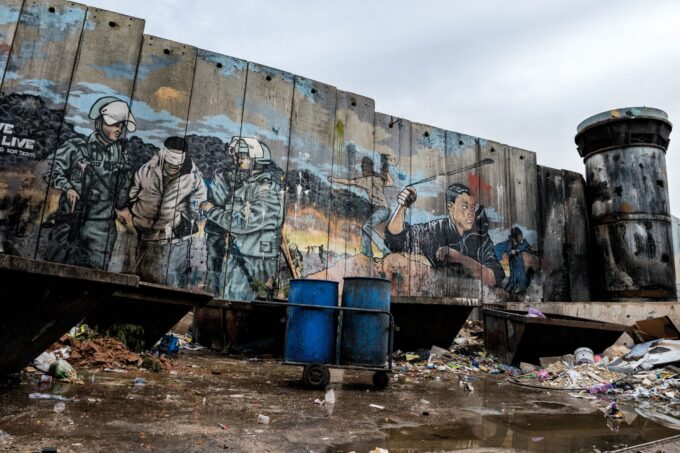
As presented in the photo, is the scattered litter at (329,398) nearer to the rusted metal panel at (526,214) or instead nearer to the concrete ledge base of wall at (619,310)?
the concrete ledge base of wall at (619,310)

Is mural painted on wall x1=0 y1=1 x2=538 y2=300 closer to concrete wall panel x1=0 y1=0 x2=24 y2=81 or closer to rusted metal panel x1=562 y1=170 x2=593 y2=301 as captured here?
concrete wall panel x1=0 y1=0 x2=24 y2=81

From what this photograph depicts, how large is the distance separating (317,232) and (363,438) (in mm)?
7236

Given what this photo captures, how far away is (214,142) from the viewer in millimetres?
9008

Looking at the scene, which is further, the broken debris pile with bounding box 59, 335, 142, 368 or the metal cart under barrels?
the broken debris pile with bounding box 59, 335, 142, 368

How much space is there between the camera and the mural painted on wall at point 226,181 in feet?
25.0

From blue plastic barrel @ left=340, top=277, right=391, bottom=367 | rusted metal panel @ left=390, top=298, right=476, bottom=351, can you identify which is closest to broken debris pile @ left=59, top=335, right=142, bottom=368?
blue plastic barrel @ left=340, top=277, right=391, bottom=367

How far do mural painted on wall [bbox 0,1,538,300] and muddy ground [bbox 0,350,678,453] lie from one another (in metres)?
4.28

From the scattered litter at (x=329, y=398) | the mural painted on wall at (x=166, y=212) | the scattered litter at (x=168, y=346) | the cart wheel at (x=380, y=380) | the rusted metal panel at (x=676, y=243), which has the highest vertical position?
the rusted metal panel at (x=676, y=243)

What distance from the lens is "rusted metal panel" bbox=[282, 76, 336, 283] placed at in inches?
371

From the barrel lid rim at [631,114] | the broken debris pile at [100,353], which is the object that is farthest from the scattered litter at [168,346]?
the barrel lid rim at [631,114]

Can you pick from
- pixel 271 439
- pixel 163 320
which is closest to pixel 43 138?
pixel 163 320

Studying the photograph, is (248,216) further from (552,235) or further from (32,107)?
(552,235)

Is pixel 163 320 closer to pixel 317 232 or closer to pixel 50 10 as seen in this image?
pixel 317 232

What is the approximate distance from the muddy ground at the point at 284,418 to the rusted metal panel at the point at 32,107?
447 centimetres
